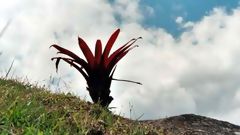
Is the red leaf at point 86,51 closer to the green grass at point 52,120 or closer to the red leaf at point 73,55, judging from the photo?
the red leaf at point 73,55

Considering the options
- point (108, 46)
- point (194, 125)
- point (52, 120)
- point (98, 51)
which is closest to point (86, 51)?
point (98, 51)

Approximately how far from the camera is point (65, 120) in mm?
5422

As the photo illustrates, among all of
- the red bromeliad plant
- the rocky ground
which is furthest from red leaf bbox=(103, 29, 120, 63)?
the rocky ground

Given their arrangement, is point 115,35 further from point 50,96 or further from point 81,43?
point 50,96

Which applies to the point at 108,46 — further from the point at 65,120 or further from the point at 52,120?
the point at 52,120

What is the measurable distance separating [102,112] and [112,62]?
1.10 meters

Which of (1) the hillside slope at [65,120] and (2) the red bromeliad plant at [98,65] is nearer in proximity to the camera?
(1) the hillside slope at [65,120]

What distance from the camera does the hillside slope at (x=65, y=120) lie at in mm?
4609

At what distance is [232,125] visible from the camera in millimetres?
9445

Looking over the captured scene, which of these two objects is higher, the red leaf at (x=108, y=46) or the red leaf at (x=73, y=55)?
the red leaf at (x=108, y=46)

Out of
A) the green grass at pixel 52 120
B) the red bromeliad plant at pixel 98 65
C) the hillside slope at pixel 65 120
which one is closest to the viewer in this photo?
the green grass at pixel 52 120

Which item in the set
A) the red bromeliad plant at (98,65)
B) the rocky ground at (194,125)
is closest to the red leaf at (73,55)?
the red bromeliad plant at (98,65)

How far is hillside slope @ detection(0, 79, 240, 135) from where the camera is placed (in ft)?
15.1

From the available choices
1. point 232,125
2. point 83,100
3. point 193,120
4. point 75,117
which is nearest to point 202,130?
point 193,120
